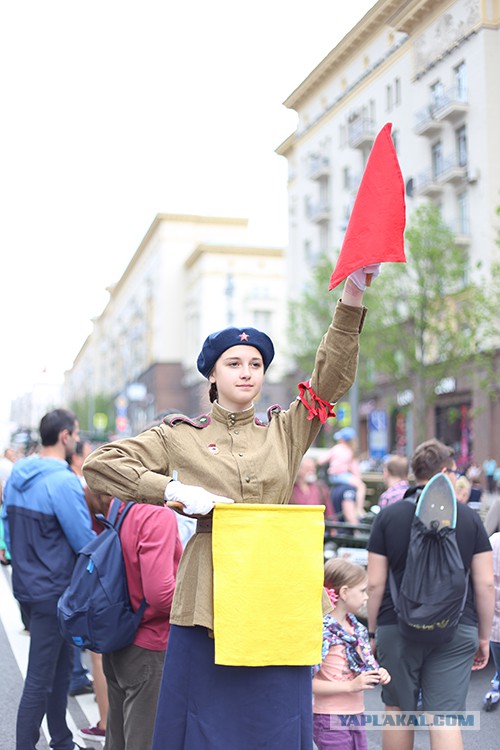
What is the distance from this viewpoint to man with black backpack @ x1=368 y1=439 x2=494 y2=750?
4.70 m

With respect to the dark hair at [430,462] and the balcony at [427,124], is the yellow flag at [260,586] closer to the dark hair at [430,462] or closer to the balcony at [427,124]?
the dark hair at [430,462]

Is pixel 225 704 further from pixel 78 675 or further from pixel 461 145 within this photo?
pixel 461 145

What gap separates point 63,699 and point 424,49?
121 ft

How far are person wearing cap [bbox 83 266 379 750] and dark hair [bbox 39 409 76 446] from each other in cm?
→ 228

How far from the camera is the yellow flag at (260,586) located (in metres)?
A: 3.18

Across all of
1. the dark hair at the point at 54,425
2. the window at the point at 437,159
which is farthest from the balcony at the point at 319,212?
the dark hair at the point at 54,425

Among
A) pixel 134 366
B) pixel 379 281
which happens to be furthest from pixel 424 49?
pixel 134 366

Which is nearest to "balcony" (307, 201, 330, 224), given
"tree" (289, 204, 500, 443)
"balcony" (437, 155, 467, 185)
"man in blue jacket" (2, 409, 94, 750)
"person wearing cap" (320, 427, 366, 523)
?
"balcony" (437, 155, 467, 185)

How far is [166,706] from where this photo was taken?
330cm

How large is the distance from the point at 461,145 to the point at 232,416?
115 feet

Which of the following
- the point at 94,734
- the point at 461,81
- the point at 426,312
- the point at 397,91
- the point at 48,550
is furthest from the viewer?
the point at 397,91

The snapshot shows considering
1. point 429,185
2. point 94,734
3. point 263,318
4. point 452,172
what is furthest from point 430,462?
point 263,318

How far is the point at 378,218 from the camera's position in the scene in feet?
10.7

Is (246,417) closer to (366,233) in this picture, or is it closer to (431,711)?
(366,233)
